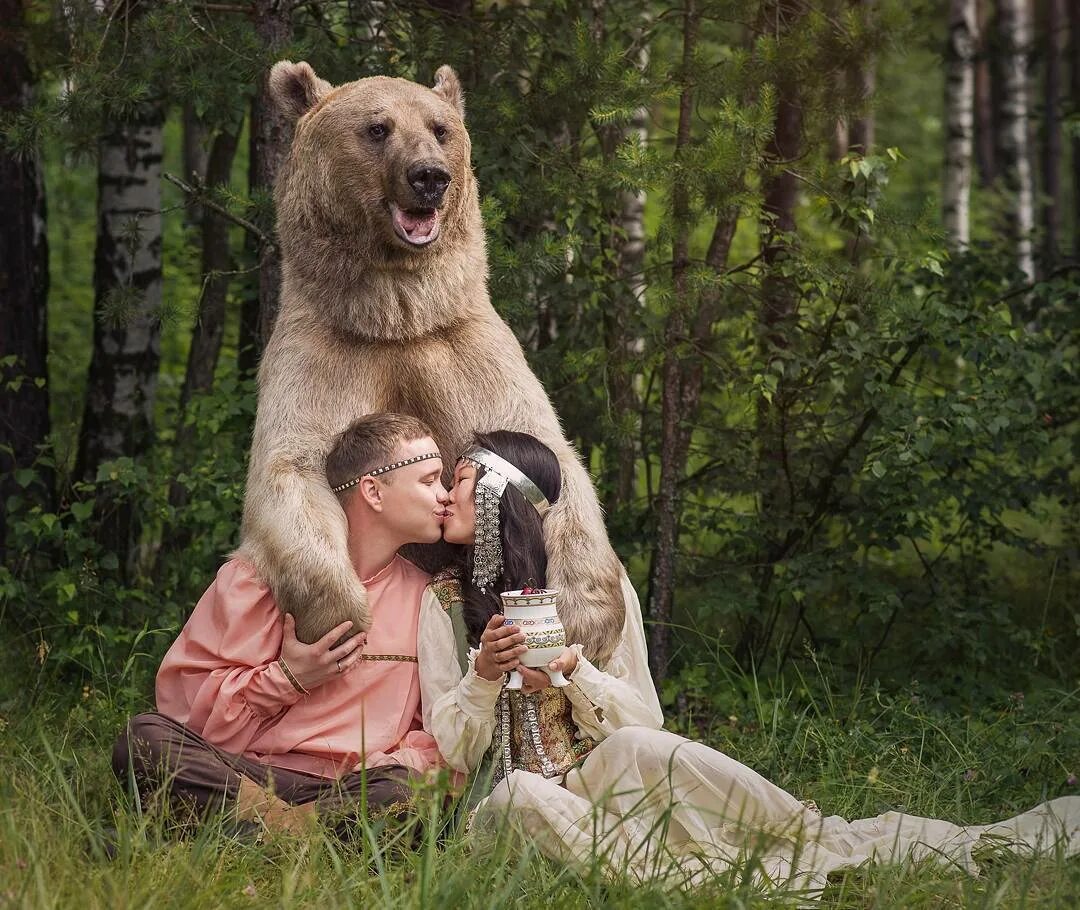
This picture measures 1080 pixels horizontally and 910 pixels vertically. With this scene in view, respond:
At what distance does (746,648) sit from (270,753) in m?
2.68

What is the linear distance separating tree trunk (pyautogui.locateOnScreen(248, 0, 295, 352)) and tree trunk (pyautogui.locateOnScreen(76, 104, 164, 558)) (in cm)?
131

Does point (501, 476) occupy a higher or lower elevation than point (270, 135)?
lower

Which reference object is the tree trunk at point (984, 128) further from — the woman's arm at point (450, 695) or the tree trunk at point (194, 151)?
the woman's arm at point (450, 695)

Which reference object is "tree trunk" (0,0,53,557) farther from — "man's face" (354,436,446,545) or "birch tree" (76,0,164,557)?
"man's face" (354,436,446,545)

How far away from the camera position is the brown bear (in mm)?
3855

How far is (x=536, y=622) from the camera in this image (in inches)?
138

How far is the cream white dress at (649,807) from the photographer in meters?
3.48

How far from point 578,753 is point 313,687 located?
75 cm

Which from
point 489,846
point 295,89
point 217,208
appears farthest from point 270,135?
point 489,846

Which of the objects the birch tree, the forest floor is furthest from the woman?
the birch tree

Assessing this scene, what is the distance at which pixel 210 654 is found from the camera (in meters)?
3.89

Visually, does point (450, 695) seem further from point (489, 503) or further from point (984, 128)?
point (984, 128)

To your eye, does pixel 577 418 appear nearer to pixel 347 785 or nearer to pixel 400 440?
pixel 400 440

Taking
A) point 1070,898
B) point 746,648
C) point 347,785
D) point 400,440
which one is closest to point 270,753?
point 347,785
